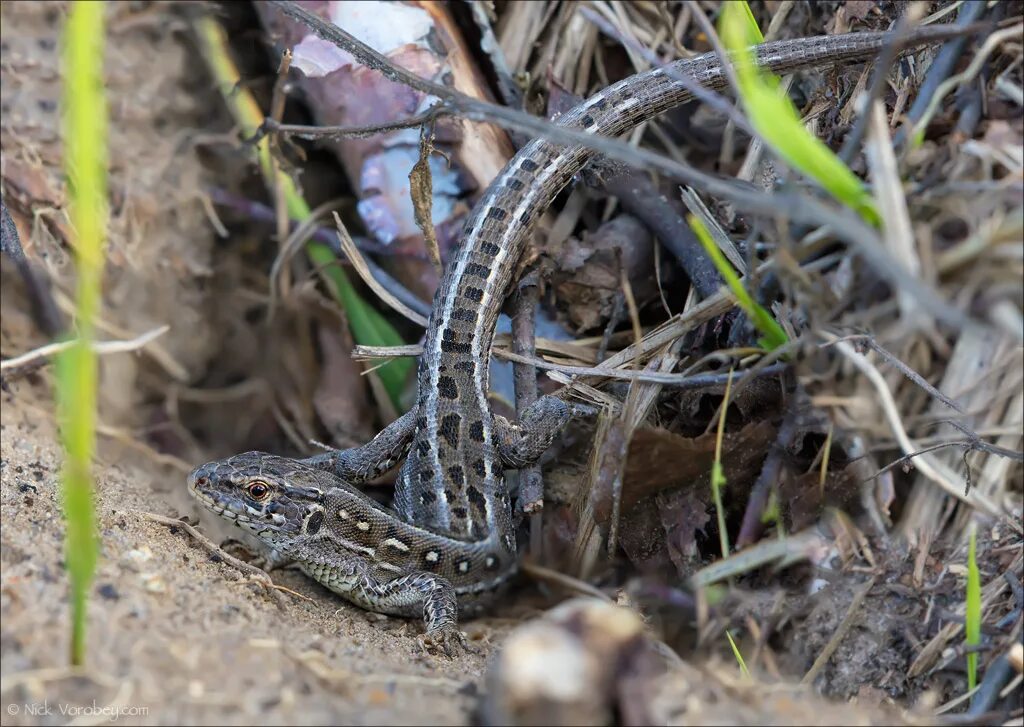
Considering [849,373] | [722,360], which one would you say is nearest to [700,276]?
[722,360]

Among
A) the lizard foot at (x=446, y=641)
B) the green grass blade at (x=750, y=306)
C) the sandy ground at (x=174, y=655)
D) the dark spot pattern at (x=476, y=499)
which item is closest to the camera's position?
the sandy ground at (x=174, y=655)

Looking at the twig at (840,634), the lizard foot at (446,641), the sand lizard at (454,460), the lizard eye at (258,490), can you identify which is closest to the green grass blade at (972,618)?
the twig at (840,634)

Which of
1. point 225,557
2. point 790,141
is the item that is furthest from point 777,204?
point 225,557

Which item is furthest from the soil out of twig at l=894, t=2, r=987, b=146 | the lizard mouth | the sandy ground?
twig at l=894, t=2, r=987, b=146

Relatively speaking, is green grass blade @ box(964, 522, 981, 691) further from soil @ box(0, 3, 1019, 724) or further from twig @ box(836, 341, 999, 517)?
twig @ box(836, 341, 999, 517)

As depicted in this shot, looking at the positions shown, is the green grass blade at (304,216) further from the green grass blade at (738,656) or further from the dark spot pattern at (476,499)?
the green grass blade at (738,656)

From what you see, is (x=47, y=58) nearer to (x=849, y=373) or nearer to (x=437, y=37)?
(x=437, y=37)
